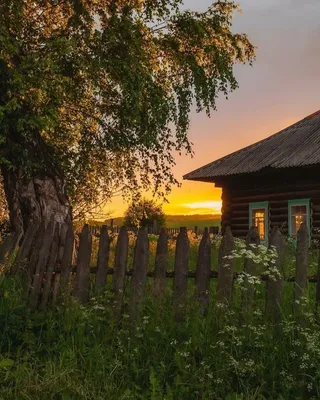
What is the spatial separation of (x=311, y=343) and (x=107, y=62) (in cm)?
643

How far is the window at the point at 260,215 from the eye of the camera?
20656mm

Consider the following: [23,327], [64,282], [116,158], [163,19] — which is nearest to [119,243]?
[64,282]

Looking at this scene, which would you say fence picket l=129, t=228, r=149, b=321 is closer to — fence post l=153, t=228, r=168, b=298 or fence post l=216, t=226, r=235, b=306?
fence post l=153, t=228, r=168, b=298

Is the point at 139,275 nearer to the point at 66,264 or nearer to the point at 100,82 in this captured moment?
the point at 66,264

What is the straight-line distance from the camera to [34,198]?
8531 millimetres

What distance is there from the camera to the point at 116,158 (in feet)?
38.8

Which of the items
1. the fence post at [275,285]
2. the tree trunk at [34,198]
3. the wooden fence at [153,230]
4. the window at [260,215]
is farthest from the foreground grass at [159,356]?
the wooden fence at [153,230]

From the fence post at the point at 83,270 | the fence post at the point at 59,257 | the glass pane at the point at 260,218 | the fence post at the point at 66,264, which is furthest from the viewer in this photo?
the glass pane at the point at 260,218

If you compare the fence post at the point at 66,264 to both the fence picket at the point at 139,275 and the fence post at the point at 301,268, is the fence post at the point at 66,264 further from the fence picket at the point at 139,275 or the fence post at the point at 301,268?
the fence post at the point at 301,268

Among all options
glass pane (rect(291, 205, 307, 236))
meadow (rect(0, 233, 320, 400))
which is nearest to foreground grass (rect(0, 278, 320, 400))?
meadow (rect(0, 233, 320, 400))

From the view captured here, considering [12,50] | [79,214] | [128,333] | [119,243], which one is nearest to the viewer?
[128,333]

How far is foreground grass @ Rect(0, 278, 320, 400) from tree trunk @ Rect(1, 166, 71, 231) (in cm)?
260

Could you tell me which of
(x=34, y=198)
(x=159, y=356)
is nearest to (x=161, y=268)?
(x=159, y=356)

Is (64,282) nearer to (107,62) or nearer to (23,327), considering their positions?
(23,327)
